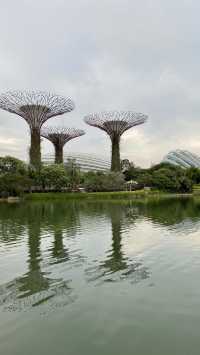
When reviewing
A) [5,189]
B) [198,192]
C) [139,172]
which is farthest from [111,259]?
[139,172]

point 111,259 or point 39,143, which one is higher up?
point 39,143

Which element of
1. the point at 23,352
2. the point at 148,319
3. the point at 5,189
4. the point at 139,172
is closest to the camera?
the point at 23,352

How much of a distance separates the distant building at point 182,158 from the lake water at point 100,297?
177 metres

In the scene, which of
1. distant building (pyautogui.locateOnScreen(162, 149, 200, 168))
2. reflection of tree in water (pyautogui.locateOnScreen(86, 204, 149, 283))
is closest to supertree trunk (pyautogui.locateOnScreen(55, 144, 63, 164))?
distant building (pyautogui.locateOnScreen(162, 149, 200, 168))

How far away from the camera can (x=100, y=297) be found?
1049cm

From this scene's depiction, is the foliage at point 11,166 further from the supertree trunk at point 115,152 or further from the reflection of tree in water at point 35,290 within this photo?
the reflection of tree in water at point 35,290

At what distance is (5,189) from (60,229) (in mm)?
53436

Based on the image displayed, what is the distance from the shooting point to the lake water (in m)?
7.57

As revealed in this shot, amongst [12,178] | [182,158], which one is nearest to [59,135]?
[12,178]

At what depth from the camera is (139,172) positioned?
130 metres

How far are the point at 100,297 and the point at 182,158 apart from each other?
190364 millimetres

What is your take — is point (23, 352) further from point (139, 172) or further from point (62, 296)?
point (139, 172)

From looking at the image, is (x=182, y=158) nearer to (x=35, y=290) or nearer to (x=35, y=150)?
(x=35, y=150)

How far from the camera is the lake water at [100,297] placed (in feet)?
24.8
